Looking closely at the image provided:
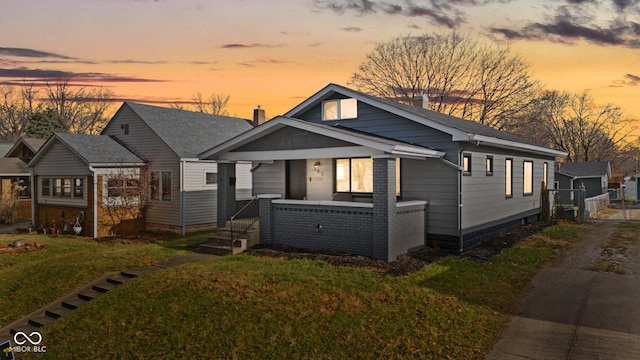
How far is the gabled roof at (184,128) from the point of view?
2195 cm

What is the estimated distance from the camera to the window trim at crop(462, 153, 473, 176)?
1484 centimetres

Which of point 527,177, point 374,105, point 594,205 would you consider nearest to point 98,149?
point 374,105

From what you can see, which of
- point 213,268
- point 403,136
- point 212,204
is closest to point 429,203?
point 403,136

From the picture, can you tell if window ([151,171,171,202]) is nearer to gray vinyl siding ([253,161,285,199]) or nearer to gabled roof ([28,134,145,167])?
gabled roof ([28,134,145,167])

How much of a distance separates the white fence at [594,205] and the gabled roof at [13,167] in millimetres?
36991

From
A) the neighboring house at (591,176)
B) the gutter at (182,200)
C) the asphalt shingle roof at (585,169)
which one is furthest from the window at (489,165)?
the asphalt shingle roof at (585,169)

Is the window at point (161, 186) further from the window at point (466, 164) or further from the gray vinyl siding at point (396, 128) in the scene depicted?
the window at point (466, 164)

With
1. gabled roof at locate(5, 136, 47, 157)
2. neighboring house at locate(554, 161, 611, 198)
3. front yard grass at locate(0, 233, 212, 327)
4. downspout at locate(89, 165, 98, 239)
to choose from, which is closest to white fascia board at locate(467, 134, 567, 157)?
front yard grass at locate(0, 233, 212, 327)

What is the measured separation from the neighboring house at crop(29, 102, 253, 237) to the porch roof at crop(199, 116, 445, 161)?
211 inches

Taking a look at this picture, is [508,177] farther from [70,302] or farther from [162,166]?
[70,302]

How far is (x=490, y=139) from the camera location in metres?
15.5

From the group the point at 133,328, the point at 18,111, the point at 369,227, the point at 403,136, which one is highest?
the point at 18,111

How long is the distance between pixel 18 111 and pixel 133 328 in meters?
64.7

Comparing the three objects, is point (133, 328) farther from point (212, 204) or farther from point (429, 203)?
point (212, 204)
